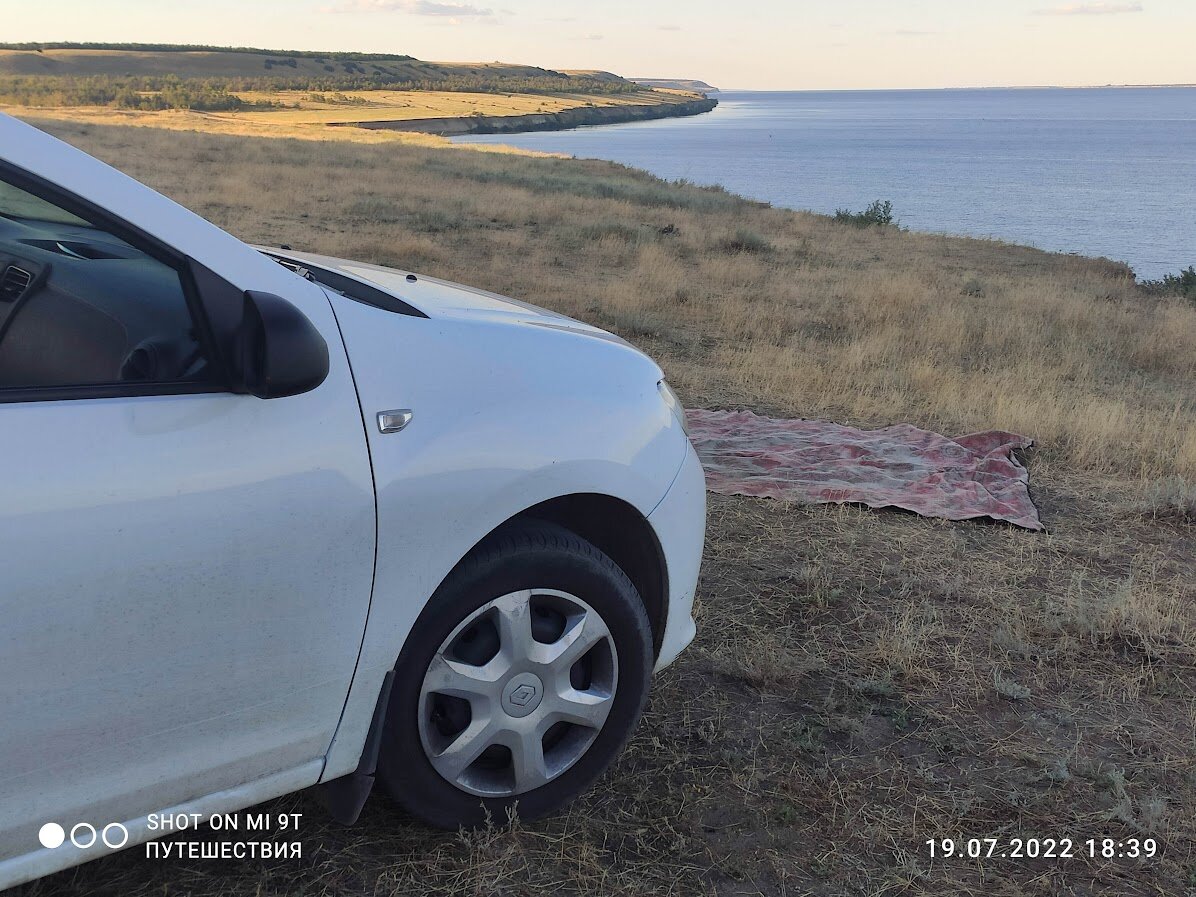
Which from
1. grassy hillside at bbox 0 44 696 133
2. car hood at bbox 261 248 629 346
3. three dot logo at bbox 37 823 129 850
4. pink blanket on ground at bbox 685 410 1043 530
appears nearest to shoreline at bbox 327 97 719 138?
grassy hillside at bbox 0 44 696 133

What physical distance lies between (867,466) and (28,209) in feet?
16.3

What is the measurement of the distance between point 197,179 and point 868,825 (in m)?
23.6

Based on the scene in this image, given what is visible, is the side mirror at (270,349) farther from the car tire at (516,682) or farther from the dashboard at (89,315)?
the car tire at (516,682)

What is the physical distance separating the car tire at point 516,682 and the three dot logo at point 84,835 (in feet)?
1.96

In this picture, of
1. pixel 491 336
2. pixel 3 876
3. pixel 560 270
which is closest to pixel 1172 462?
pixel 491 336

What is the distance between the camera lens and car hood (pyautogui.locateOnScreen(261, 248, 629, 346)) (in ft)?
8.57

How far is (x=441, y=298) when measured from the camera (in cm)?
276

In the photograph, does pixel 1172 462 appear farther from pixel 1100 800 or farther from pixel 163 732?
pixel 163 732

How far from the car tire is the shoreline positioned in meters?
61.0

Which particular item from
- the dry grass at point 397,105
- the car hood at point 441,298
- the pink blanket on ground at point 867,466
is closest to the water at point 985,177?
the dry grass at point 397,105

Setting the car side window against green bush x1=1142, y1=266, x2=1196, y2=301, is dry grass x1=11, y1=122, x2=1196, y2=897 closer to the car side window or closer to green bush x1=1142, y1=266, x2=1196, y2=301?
the car side window

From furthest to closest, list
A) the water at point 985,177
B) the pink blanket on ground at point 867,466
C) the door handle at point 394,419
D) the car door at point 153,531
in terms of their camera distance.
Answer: the water at point 985,177 < the pink blanket on ground at point 867,466 < the door handle at point 394,419 < the car door at point 153,531

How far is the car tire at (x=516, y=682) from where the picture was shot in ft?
7.70

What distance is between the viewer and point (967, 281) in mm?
16203
